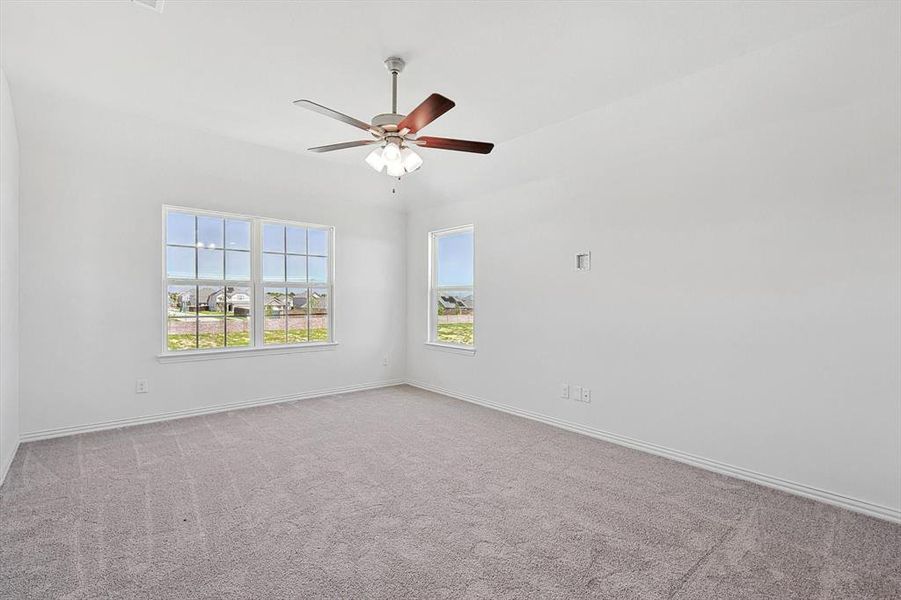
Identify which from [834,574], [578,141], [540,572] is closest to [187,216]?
[578,141]

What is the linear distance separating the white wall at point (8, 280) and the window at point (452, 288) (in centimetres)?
391

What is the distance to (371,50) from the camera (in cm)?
264

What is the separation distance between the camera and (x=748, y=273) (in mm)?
3016

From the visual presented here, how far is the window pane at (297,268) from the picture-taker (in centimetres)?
526

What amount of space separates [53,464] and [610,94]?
474 cm

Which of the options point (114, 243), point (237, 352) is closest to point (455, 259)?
point (237, 352)

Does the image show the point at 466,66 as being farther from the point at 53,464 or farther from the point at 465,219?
the point at 53,464

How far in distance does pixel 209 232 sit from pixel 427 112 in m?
3.32

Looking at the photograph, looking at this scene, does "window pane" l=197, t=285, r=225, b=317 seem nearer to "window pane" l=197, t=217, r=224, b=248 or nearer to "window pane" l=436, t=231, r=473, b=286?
"window pane" l=197, t=217, r=224, b=248

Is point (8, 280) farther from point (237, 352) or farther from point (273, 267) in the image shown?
Answer: point (273, 267)

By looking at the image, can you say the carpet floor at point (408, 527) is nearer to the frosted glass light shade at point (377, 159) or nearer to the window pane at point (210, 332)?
the window pane at point (210, 332)

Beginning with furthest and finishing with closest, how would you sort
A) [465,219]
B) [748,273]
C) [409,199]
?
[409,199]
[465,219]
[748,273]

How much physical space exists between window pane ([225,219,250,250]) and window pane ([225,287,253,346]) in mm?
464

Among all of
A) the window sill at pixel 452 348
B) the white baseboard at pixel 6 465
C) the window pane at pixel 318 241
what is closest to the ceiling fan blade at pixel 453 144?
the window sill at pixel 452 348
